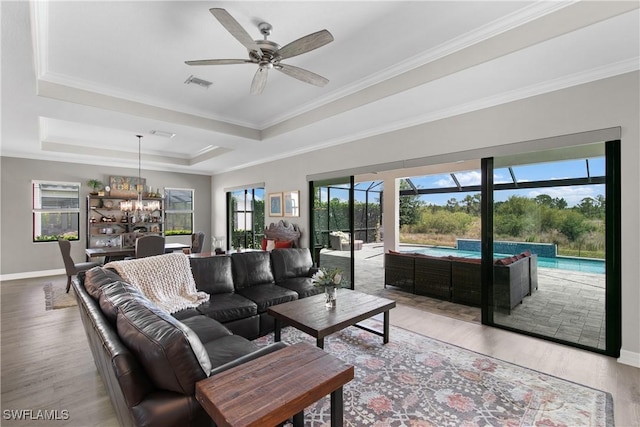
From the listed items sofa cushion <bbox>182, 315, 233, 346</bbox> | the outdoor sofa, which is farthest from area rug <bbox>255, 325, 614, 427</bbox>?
the outdoor sofa

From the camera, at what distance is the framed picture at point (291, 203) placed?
20.3ft

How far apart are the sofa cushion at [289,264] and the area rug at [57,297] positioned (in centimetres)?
281

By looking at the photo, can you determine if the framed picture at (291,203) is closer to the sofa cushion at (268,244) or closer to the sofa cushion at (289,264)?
the sofa cushion at (268,244)

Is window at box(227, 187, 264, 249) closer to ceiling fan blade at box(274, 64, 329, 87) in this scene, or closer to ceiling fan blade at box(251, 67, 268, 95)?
ceiling fan blade at box(251, 67, 268, 95)

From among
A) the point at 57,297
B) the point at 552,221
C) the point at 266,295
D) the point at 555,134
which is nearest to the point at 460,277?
the point at 552,221

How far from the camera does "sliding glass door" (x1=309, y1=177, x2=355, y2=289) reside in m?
5.49

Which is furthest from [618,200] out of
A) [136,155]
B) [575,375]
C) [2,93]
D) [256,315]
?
[136,155]

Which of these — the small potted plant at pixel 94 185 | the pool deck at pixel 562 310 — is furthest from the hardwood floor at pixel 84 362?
the small potted plant at pixel 94 185

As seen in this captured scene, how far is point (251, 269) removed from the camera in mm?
3943

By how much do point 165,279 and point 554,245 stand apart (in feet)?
14.1

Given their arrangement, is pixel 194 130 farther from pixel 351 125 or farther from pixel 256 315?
pixel 256 315

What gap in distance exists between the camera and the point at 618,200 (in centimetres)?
283

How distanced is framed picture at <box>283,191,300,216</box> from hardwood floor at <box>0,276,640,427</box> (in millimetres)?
2959

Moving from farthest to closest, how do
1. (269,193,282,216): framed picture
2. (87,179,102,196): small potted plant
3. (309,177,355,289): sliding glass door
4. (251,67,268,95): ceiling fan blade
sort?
(87,179,102,196): small potted plant
(269,193,282,216): framed picture
(309,177,355,289): sliding glass door
(251,67,268,95): ceiling fan blade
